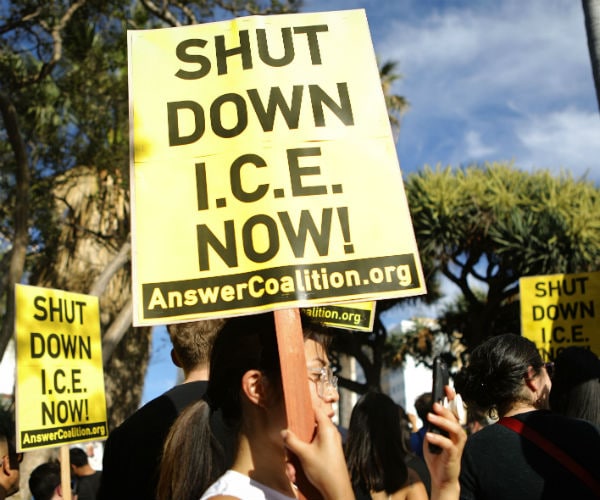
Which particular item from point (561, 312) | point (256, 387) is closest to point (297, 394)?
point (256, 387)

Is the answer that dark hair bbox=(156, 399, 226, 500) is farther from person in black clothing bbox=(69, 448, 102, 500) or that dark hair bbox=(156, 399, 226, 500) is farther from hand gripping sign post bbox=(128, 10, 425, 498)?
person in black clothing bbox=(69, 448, 102, 500)

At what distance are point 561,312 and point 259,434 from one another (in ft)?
17.2

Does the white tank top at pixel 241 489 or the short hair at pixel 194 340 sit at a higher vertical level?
the short hair at pixel 194 340

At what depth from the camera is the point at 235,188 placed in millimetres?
2414

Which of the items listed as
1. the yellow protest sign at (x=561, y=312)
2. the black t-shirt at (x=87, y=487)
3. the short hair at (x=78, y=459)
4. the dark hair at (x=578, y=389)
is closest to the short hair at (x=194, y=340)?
the dark hair at (x=578, y=389)

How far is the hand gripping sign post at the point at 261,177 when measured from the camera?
2340mm

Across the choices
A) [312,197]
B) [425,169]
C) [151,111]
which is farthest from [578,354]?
[425,169]

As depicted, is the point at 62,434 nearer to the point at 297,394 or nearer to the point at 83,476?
the point at 83,476

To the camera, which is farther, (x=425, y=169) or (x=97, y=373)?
(x=425, y=169)

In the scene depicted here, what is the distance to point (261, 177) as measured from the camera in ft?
7.91

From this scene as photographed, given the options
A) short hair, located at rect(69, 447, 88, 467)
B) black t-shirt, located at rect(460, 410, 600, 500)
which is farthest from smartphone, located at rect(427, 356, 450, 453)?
short hair, located at rect(69, 447, 88, 467)

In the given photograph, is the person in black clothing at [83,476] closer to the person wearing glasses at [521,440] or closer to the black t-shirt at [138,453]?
the black t-shirt at [138,453]

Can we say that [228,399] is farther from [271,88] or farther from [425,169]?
[425,169]

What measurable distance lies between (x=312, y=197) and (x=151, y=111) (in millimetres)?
641
